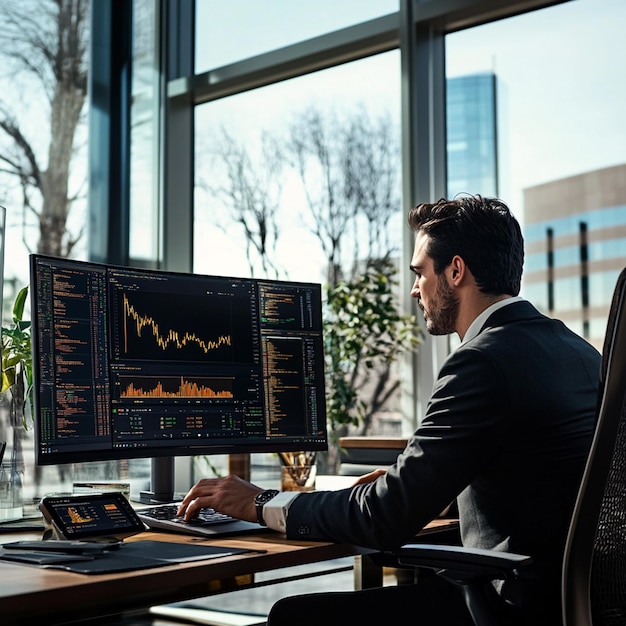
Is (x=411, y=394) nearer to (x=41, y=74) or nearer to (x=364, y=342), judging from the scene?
(x=364, y=342)

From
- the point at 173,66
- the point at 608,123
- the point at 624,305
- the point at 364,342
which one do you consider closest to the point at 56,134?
the point at 173,66

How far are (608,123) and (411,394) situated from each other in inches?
46.3

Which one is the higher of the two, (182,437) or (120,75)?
(120,75)

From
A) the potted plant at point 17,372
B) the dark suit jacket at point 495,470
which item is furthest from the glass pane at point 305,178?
the dark suit jacket at point 495,470

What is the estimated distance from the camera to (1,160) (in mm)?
3756

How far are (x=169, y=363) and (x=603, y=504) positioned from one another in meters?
1.04

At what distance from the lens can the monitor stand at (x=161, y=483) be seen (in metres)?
2.25

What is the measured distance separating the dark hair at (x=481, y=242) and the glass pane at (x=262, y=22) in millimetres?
1915

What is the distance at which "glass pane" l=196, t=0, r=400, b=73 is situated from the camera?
12.5 feet

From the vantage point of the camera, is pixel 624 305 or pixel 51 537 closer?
pixel 624 305

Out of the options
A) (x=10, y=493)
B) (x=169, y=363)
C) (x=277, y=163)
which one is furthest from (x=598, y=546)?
(x=277, y=163)

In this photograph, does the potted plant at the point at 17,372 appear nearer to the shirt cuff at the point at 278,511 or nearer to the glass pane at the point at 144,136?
the shirt cuff at the point at 278,511

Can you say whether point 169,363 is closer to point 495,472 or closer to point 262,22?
point 495,472

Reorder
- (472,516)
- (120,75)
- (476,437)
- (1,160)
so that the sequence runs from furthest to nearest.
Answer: (120,75) < (1,160) < (472,516) < (476,437)
